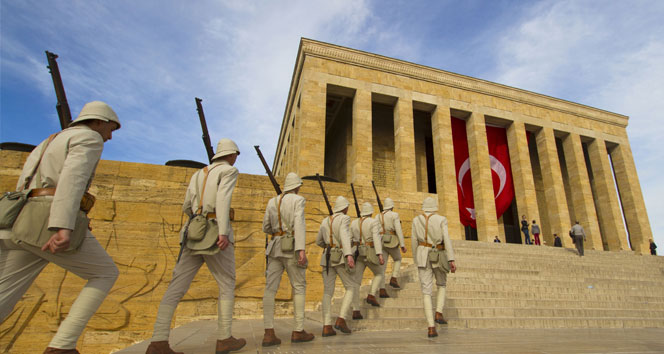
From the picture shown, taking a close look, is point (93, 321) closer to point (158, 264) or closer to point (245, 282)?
point (158, 264)

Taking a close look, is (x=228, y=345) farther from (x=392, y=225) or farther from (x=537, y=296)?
(x=537, y=296)

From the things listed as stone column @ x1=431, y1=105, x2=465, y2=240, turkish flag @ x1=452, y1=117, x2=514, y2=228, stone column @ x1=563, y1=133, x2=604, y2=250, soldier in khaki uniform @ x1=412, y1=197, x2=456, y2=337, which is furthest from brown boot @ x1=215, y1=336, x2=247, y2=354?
stone column @ x1=563, y1=133, x2=604, y2=250

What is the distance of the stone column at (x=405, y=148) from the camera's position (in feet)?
54.4

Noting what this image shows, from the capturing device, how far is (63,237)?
6.77 feet

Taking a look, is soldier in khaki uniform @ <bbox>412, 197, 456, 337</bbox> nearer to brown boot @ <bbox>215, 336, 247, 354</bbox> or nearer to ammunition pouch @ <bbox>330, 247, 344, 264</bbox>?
ammunition pouch @ <bbox>330, 247, 344, 264</bbox>

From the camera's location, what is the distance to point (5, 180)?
6742mm

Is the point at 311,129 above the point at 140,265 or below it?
above

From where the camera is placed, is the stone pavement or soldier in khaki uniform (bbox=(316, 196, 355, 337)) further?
soldier in khaki uniform (bbox=(316, 196, 355, 337))

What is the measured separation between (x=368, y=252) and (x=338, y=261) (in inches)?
36.3

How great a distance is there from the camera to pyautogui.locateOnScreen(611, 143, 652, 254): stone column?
20.5 meters

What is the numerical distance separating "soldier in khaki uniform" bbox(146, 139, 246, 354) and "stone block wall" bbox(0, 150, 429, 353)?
12.3ft

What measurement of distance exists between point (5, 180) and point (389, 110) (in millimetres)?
18500

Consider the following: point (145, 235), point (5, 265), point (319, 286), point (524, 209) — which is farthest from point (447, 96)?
point (5, 265)

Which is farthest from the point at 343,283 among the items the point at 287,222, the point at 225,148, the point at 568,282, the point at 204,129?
the point at 568,282
